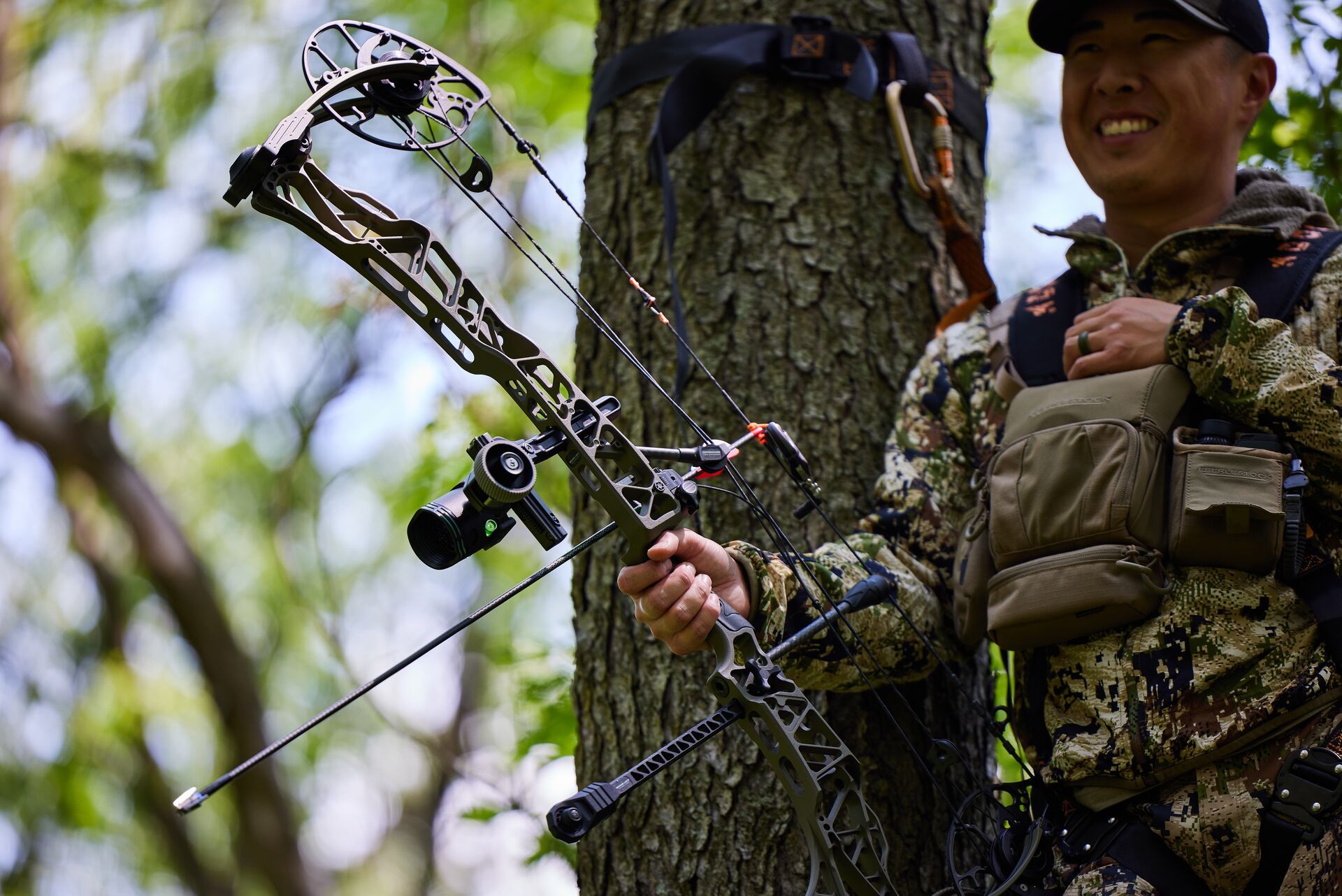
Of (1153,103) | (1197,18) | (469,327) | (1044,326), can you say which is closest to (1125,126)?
(1153,103)

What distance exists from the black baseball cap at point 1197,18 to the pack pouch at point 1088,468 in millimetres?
837

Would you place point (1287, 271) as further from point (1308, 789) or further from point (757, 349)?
point (757, 349)

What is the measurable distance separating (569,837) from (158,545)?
22.0 feet

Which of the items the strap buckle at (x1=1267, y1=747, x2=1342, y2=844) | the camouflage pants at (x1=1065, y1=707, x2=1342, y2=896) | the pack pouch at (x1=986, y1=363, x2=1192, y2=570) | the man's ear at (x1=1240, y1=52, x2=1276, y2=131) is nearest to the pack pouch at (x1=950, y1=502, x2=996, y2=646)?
the pack pouch at (x1=986, y1=363, x2=1192, y2=570)

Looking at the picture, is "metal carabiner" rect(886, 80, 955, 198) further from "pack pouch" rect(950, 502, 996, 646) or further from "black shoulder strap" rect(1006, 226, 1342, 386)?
"pack pouch" rect(950, 502, 996, 646)

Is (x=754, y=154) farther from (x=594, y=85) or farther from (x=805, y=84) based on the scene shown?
(x=594, y=85)

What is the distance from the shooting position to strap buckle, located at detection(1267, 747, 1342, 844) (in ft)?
6.86

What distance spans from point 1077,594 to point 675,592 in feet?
2.50

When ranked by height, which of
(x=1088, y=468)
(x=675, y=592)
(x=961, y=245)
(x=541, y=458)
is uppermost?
(x=541, y=458)

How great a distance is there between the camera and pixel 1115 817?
2.30 metres

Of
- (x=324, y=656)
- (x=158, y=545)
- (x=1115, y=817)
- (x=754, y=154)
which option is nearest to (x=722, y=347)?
(x=754, y=154)

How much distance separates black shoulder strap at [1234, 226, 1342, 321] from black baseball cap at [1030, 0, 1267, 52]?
0.49 metres

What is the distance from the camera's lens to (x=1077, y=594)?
2283 mm

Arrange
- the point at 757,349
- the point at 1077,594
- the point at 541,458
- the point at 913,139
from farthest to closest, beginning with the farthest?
the point at 913,139
the point at 757,349
the point at 1077,594
the point at 541,458
